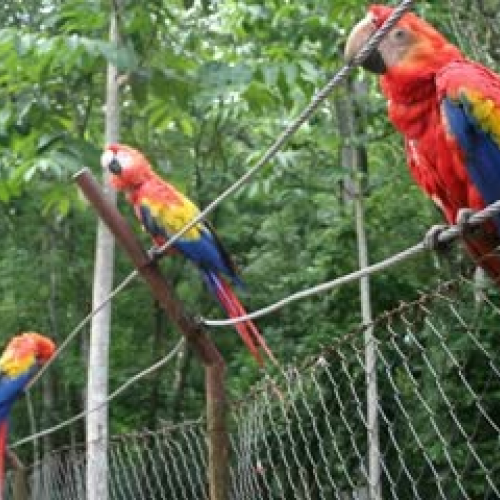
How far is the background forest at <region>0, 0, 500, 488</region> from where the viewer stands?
2.58 metres

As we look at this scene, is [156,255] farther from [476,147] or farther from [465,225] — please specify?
[465,225]

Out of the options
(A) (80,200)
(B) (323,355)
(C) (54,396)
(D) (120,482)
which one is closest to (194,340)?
(B) (323,355)

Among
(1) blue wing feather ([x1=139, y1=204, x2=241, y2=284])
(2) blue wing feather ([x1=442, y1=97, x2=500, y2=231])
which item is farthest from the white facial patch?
(2) blue wing feather ([x1=442, y1=97, x2=500, y2=231])

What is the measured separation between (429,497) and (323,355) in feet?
3.09

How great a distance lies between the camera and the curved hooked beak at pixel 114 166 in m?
2.68

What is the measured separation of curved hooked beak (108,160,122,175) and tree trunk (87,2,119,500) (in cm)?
11

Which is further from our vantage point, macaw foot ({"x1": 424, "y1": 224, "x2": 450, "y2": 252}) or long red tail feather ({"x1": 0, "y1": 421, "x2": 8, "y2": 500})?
long red tail feather ({"x1": 0, "y1": 421, "x2": 8, "y2": 500})

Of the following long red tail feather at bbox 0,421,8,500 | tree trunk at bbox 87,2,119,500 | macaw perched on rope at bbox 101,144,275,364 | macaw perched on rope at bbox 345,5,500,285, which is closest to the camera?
macaw perched on rope at bbox 345,5,500,285

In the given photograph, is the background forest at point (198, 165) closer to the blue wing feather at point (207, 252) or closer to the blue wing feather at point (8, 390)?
the blue wing feather at point (207, 252)

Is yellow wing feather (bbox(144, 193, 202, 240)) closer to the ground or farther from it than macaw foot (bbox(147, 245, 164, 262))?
farther from it

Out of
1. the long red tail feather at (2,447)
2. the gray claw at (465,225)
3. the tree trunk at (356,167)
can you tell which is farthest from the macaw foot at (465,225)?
the long red tail feather at (2,447)

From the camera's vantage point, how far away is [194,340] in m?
1.56

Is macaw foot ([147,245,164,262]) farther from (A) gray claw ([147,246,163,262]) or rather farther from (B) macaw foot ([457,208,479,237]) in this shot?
(B) macaw foot ([457,208,479,237])

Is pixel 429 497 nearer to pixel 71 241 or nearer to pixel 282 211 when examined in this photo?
pixel 282 211
